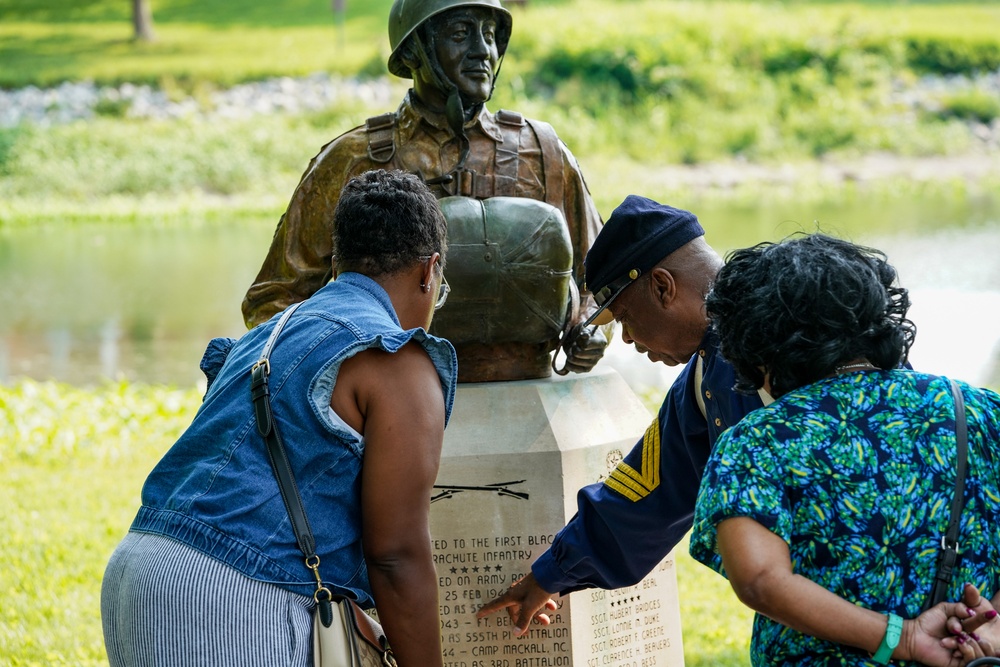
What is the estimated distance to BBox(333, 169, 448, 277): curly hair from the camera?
2205 millimetres

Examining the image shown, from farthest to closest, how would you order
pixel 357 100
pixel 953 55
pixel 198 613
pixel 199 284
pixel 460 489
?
pixel 953 55 < pixel 357 100 < pixel 199 284 < pixel 460 489 < pixel 198 613

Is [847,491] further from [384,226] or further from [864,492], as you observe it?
[384,226]

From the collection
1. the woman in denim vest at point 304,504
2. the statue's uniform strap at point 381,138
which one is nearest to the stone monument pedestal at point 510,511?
the statue's uniform strap at point 381,138

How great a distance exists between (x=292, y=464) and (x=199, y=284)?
13875mm

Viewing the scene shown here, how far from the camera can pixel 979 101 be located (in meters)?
22.6

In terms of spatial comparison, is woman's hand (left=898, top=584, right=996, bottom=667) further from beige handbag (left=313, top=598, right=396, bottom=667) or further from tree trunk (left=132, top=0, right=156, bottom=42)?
tree trunk (left=132, top=0, right=156, bottom=42)

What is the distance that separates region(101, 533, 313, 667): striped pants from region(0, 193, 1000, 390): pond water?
27.7ft

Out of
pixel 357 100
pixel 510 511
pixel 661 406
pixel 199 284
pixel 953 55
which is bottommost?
pixel 199 284

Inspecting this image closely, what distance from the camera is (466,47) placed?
3162mm

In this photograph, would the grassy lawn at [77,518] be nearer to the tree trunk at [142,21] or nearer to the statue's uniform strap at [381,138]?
the statue's uniform strap at [381,138]

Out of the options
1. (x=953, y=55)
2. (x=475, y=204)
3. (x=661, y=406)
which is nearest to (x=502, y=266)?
(x=475, y=204)

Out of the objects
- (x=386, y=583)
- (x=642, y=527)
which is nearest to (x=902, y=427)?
(x=386, y=583)

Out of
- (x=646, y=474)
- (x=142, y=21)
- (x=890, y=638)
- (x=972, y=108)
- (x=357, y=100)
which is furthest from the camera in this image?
(x=142, y=21)

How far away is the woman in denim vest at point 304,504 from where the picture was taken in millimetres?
2018
